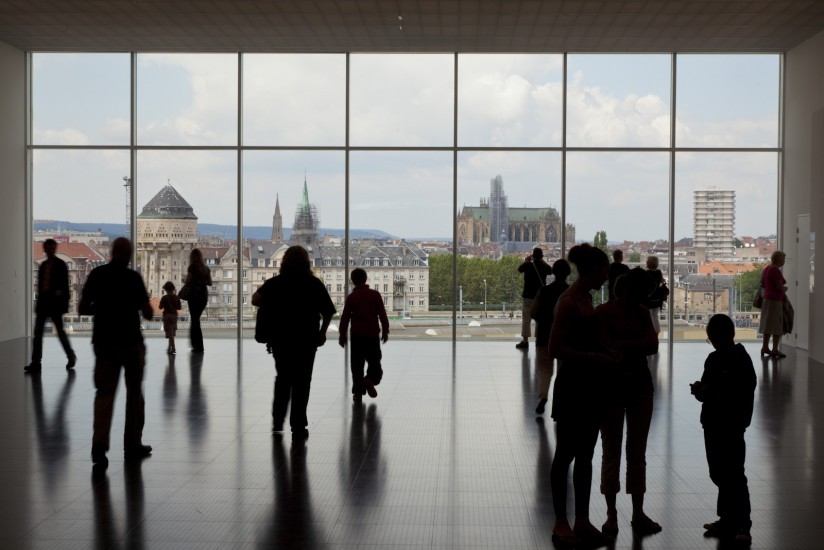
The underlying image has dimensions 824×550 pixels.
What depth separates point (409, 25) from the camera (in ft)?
47.0

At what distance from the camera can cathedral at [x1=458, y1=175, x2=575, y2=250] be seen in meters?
16.8

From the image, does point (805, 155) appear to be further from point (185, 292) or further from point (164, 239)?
point (164, 239)

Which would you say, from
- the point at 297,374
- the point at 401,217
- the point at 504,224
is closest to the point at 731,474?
the point at 297,374

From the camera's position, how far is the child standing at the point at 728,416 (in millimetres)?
5004

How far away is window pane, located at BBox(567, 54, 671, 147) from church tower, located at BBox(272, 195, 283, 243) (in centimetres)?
541

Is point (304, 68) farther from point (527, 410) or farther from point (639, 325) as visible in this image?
point (639, 325)

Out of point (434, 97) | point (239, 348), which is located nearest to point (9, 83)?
point (239, 348)

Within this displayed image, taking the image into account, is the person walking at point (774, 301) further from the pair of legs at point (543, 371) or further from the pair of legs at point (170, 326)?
the pair of legs at point (170, 326)

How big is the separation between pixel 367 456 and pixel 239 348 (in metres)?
8.26

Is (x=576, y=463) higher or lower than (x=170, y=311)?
lower

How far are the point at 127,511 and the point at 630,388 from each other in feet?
9.92

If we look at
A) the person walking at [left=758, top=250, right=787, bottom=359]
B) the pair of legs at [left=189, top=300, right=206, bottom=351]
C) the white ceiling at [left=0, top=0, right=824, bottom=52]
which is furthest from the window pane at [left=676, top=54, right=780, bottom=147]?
the pair of legs at [left=189, top=300, right=206, bottom=351]

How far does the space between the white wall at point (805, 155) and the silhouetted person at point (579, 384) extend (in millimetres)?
9884

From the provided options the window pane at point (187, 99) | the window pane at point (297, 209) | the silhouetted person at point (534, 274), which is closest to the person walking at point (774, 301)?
the silhouetted person at point (534, 274)
